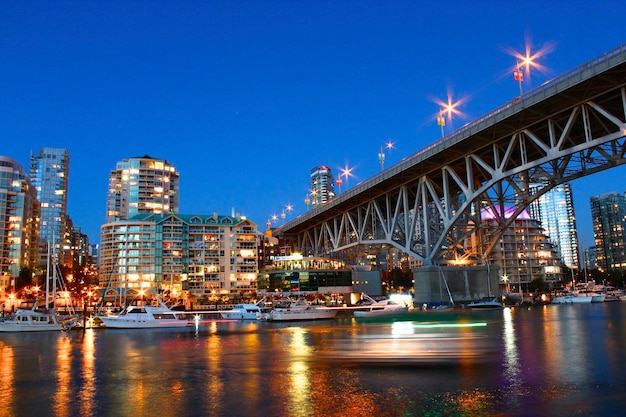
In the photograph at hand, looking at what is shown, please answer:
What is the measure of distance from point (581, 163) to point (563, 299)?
62.4m

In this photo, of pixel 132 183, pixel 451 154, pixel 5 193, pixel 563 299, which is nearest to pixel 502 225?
pixel 451 154

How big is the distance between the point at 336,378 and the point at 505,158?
41.6 metres

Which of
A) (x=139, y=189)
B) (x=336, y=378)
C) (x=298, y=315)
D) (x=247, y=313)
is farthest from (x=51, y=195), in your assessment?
(x=336, y=378)

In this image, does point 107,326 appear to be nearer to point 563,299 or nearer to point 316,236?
point 316,236

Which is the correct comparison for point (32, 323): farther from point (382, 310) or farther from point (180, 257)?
point (180, 257)

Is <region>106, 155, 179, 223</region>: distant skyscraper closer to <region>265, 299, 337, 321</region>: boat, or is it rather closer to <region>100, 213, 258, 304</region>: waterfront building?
<region>100, 213, 258, 304</region>: waterfront building

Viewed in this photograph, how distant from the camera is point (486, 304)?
248ft

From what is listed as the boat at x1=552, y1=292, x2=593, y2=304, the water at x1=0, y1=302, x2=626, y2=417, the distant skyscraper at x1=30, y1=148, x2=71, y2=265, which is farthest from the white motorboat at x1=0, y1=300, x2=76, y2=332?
the distant skyscraper at x1=30, y1=148, x2=71, y2=265

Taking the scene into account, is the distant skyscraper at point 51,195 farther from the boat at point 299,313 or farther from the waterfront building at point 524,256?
the waterfront building at point 524,256

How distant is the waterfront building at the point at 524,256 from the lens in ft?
400

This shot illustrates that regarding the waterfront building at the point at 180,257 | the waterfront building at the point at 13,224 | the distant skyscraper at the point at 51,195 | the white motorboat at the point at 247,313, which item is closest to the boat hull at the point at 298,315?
the white motorboat at the point at 247,313

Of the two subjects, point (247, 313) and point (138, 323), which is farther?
point (247, 313)

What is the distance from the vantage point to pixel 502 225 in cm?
6931

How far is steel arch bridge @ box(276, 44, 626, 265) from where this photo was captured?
4744cm
